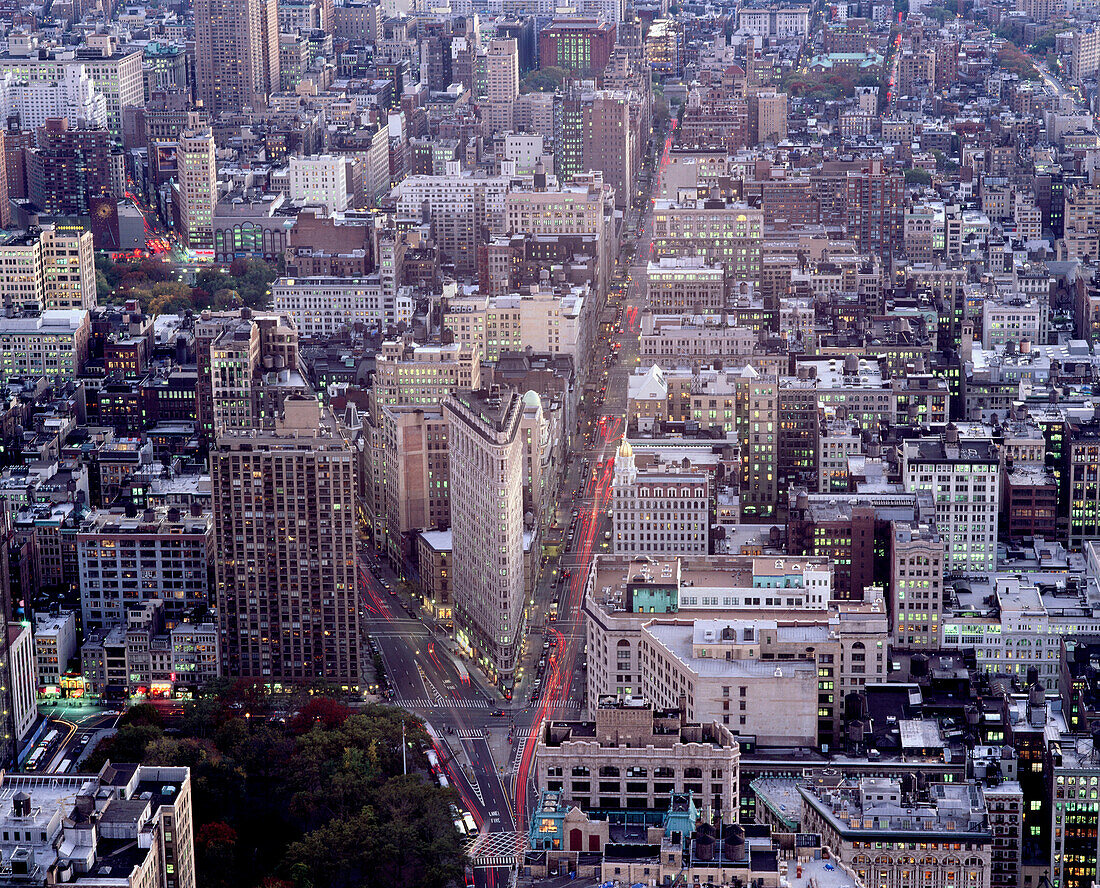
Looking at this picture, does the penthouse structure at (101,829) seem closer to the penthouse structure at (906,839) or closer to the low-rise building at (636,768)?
the low-rise building at (636,768)

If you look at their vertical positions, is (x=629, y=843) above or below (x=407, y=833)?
above

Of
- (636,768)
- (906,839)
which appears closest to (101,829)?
(636,768)

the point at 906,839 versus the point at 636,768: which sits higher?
the point at 636,768

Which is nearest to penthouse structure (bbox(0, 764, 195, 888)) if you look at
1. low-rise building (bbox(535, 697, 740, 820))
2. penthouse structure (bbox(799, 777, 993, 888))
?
low-rise building (bbox(535, 697, 740, 820))

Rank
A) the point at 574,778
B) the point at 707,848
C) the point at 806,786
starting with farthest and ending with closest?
the point at 806,786 < the point at 574,778 < the point at 707,848

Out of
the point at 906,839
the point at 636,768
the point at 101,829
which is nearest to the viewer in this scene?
the point at 101,829

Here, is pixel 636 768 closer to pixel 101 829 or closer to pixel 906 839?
pixel 906 839

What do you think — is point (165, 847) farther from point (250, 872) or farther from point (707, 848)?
point (707, 848)

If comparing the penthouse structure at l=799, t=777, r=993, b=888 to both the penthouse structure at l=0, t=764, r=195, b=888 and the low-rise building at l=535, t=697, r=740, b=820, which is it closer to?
the low-rise building at l=535, t=697, r=740, b=820

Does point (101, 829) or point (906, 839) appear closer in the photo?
point (101, 829)

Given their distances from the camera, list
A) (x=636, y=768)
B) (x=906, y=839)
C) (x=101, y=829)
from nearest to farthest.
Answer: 1. (x=101, y=829)
2. (x=636, y=768)
3. (x=906, y=839)

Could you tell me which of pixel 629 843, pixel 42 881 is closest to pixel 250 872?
pixel 42 881
